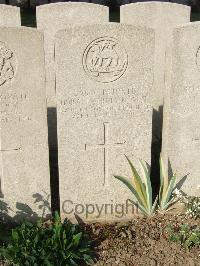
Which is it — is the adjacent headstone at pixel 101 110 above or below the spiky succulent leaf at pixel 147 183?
above

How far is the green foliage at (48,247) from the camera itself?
405 centimetres

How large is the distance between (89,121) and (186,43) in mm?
1285

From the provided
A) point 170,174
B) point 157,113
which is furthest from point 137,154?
point 157,113

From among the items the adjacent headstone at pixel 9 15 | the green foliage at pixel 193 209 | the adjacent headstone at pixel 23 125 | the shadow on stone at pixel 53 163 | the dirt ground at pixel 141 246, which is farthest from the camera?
the adjacent headstone at pixel 9 15

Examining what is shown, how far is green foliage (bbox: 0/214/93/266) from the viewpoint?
4055 millimetres

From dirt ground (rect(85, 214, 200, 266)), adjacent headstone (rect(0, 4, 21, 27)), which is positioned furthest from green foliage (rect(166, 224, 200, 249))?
adjacent headstone (rect(0, 4, 21, 27))

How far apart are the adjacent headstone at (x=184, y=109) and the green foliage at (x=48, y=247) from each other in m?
1.42

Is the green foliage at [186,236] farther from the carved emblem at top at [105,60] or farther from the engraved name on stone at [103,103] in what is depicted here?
the carved emblem at top at [105,60]

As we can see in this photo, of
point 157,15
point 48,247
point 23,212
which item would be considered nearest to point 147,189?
point 48,247

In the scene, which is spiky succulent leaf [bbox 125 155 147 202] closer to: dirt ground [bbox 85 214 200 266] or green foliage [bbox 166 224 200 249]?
dirt ground [bbox 85 214 200 266]

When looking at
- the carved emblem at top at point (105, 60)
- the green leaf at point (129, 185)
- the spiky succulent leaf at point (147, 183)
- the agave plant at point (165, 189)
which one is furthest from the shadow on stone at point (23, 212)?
the carved emblem at top at point (105, 60)

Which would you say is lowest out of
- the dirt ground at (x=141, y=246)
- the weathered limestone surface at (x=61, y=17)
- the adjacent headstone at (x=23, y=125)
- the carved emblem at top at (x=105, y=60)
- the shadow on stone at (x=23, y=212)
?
the dirt ground at (x=141, y=246)

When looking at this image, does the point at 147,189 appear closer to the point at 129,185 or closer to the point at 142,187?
the point at 142,187

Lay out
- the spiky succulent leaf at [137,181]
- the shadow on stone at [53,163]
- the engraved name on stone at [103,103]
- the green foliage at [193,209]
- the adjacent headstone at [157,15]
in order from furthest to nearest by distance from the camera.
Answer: the adjacent headstone at [157,15]
the shadow on stone at [53,163]
the green foliage at [193,209]
the spiky succulent leaf at [137,181]
the engraved name on stone at [103,103]
